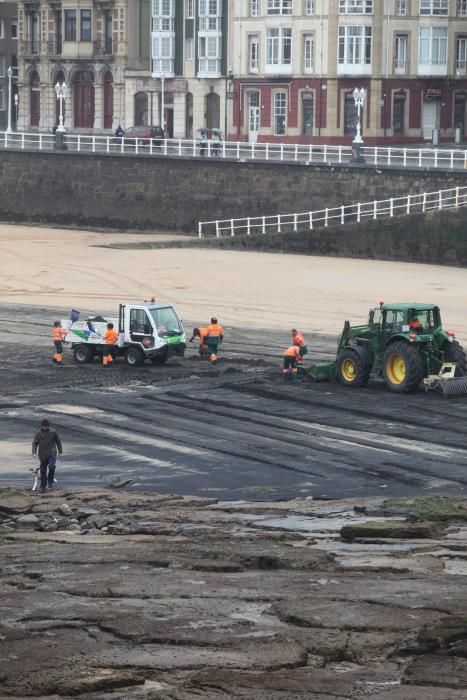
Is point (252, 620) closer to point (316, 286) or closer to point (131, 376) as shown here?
point (131, 376)

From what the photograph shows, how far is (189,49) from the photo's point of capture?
288 feet

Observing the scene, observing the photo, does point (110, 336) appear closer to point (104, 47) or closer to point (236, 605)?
point (236, 605)

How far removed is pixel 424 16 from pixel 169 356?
50.7 meters

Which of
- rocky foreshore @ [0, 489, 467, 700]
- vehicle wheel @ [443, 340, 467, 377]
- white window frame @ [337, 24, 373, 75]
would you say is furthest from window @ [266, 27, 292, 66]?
rocky foreshore @ [0, 489, 467, 700]

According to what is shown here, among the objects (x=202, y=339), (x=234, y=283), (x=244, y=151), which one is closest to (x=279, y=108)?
(x=244, y=151)

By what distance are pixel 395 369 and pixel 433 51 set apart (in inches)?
2109

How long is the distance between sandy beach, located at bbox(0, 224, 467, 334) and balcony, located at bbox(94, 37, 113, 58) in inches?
1462

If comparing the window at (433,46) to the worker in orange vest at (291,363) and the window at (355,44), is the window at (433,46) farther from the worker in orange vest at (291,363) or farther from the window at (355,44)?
the worker in orange vest at (291,363)

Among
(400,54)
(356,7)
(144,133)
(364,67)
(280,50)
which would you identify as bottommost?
(144,133)

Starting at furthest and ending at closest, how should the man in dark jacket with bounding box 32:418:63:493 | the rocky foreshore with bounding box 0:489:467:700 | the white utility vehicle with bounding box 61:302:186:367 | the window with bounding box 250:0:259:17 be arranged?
the window with bounding box 250:0:259:17 → the white utility vehicle with bounding box 61:302:186:367 → the man in dark jacket with bounding box 32:418:63:493 → the rocky foreshore with bounding box 0:489:467:700

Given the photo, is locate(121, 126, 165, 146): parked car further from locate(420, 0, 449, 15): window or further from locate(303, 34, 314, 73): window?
locate(420, 0, 449, 15): window

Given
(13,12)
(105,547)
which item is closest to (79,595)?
(105,547)

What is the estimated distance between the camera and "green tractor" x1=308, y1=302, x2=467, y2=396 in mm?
28531

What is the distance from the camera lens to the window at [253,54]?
273 feet
